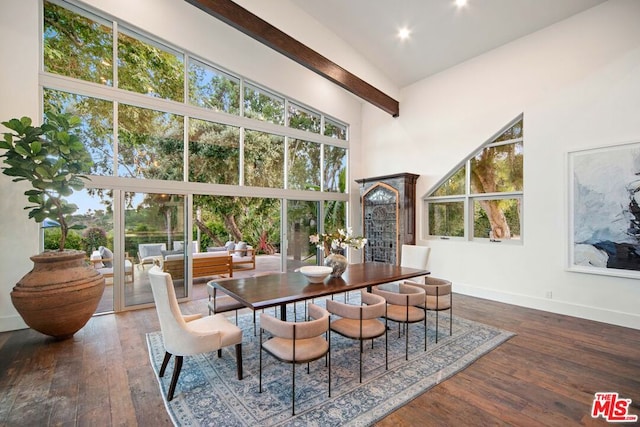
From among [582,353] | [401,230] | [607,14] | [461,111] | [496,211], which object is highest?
[607,14]

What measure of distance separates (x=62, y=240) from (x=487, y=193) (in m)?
6.52

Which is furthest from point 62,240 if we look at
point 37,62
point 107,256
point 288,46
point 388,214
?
point 388,214

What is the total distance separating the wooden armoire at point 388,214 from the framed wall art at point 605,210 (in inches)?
102

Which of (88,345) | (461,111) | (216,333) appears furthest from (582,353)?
(88,345)

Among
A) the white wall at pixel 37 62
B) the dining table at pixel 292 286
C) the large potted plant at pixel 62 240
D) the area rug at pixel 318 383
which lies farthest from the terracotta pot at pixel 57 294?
the dining table at pixel 292 286

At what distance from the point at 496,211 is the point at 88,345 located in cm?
635

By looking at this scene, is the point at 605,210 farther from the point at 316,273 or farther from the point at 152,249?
the point at 152,249

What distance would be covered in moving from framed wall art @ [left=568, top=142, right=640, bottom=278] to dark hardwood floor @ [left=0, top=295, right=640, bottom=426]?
0.90 metres

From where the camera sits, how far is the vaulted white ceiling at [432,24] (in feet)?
14.4

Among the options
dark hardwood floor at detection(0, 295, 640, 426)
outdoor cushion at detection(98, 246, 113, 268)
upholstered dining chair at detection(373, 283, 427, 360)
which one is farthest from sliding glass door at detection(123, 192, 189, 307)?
upholstered dining chair at detection(373, 283, 427, 360)

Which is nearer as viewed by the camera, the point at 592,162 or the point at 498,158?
the point at 592,162

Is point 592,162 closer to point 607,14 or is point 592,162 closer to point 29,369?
point 607,14

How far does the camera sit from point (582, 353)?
3.12 meters

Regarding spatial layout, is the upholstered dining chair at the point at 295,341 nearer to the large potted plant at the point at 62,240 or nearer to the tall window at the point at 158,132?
the large potted plant at the point at 62,240
